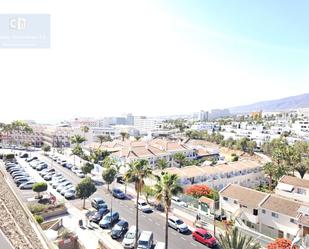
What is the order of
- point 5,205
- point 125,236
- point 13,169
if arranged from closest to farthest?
point 5,205, point 125,236, point 13,169

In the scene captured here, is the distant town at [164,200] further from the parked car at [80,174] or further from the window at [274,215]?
the parked car at [80,174]

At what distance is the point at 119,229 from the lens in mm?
28641

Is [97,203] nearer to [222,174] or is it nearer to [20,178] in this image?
Result: [20,178]

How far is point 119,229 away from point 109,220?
9.34 feet

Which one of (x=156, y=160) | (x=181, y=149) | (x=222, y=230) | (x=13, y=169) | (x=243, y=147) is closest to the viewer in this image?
(x=222, y=230)

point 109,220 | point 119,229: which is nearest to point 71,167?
point 109,220

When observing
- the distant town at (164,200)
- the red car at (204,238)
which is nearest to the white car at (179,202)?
the distant town at (164,200)

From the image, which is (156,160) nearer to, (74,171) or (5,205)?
(74,171)

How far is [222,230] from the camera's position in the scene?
31.3 m

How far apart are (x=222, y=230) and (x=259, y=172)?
31.2 m

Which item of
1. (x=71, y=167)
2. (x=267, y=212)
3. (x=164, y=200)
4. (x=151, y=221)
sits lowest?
(x=151, y=221)

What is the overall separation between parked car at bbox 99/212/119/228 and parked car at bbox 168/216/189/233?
6437mm

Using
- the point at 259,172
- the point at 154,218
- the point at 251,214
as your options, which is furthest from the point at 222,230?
the point at 259,172

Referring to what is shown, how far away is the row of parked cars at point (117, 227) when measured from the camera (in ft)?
85.5
